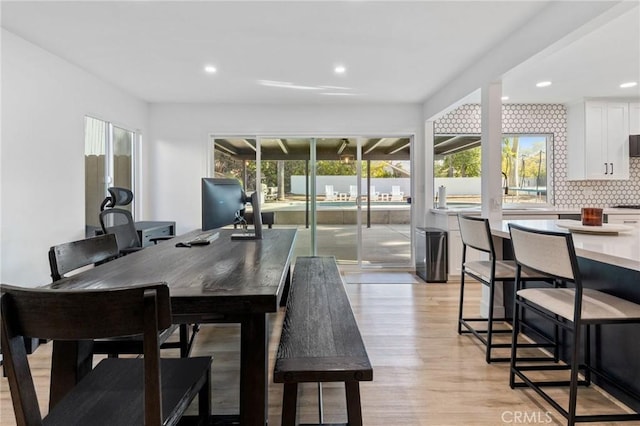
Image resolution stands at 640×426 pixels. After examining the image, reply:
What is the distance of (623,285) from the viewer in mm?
1954

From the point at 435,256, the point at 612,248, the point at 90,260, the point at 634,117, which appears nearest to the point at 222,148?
the point at 435,256

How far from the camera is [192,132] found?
519cm

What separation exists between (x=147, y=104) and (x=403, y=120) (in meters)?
3.80

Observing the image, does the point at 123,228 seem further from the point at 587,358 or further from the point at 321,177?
the point at 587,358

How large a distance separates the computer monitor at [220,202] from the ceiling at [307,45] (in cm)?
128

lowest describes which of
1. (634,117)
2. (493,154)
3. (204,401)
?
(204,401)

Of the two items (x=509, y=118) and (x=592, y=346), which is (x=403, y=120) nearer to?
(x=509, y=118)

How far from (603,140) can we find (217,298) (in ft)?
18.9

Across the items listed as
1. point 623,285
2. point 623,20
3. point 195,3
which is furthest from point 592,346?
point 195,3

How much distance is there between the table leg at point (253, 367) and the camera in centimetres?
131

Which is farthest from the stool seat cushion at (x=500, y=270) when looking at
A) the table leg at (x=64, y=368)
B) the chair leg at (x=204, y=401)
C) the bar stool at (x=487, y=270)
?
the table leg at (x=64, y=368)

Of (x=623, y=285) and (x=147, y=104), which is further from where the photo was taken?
(x=147, y=104)

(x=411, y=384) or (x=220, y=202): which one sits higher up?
(x=220, y=202)

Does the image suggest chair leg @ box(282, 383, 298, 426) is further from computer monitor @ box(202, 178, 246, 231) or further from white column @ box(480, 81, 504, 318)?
white column @ box(480, 81, 504, 318)
